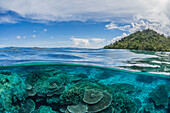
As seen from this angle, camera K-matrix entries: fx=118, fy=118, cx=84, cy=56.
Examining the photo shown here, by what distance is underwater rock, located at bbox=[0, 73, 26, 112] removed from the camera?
5484mm

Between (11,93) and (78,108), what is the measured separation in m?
3.39

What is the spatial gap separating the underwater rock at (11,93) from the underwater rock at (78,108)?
255 centimetres

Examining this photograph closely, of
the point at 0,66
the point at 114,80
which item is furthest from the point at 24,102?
the point at 114,80

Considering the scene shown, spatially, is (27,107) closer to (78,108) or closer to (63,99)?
(63,99)

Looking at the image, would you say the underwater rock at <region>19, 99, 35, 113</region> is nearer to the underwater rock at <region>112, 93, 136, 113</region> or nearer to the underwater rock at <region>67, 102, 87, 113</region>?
the underwater rock at <region>67, 102, 87, 113</region>

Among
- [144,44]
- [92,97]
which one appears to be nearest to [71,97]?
[92,97]

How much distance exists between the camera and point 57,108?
24.1ft

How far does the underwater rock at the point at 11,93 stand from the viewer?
18.0ft

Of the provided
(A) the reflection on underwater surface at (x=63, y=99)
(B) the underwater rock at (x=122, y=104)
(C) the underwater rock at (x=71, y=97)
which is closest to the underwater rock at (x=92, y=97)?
(A) the reflection on underwater surface at (x=63, y=99)

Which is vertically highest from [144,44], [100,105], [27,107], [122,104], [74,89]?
[144,44]

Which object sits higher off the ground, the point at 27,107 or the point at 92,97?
the point at 92,97

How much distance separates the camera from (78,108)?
20.1ft

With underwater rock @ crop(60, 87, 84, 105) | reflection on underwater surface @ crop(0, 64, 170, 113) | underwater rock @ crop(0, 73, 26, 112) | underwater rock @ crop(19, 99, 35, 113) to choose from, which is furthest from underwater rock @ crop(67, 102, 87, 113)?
underwater rock @ crop(0, 73, 26, 112)

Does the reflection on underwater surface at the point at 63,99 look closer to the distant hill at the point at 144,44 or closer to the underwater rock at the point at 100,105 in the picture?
the underwater rock at the point at 100,105
